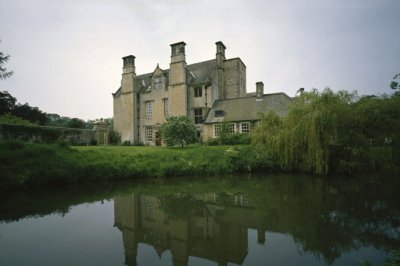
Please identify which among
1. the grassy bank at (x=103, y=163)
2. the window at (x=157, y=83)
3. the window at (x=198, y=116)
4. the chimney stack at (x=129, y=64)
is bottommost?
the grassy bank at (x=103, y=163)

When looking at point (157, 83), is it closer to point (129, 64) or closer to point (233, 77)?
point (129, 64)

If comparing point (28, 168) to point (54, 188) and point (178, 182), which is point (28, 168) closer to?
point (54, 188)

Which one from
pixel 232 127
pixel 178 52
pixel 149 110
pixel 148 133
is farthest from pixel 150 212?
pixel 149 110

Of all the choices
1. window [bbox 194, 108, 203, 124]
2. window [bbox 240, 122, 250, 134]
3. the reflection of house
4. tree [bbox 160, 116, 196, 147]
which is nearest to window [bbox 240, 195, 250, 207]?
the reflection of house

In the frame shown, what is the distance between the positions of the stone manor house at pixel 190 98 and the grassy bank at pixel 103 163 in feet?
26.9

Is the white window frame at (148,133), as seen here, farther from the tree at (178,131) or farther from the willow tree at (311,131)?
Answer: the willow tree at (311,131)

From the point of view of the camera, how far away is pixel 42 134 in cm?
2108

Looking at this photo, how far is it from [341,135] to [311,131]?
7.79 feet

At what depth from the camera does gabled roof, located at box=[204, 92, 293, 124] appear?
87.2 ft

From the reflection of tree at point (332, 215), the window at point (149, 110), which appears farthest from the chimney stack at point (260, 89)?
the reflection of tree at point (332, 215)

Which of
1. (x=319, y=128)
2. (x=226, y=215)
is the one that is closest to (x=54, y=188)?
(x=226, y=215)

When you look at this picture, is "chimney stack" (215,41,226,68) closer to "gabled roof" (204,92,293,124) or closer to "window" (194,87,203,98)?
"window" (194,87,203,98)

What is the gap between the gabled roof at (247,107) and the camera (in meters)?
26.6

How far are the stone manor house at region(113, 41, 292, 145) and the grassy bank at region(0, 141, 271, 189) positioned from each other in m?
8.21
